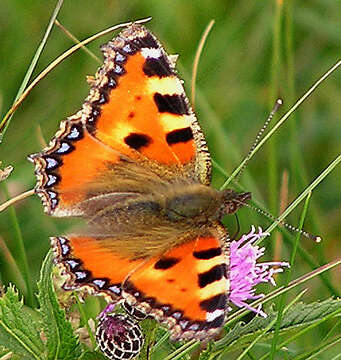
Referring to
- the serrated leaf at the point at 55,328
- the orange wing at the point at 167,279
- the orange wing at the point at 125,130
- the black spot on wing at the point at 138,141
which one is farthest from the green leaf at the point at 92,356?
the black spot on wing at the point at 138,141

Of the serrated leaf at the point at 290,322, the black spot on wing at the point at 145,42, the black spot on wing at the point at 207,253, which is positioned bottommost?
the serrated leaf at the point at 290,322

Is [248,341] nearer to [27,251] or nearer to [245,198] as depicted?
[245,198]

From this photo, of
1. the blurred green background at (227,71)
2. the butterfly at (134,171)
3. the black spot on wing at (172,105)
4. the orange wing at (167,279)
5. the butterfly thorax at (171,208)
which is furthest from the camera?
the blurred green background at (227,71)

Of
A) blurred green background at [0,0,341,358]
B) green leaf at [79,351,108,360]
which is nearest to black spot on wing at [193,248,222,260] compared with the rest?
green leaf at [79,351,108,360]

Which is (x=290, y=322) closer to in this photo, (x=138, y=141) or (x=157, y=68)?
(x=138, y=141)

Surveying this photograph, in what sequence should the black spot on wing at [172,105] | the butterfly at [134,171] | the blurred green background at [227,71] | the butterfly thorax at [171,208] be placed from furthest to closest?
the blurred green background at [227,71]
the black spot on wing at [172,105]
the butterfly thorax at [171,208]
the butterfly at [134,171]

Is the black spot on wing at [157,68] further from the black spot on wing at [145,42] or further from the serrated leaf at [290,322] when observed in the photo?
the serrated leaf at [290,322]
